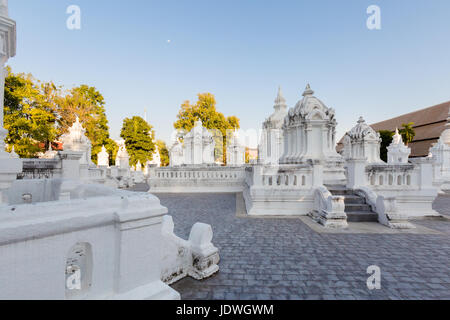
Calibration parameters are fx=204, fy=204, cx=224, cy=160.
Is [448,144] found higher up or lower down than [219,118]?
lower down

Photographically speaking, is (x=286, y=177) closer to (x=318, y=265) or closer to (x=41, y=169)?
(x=318, y=265)

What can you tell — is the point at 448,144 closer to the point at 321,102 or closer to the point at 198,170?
the point at 321,102

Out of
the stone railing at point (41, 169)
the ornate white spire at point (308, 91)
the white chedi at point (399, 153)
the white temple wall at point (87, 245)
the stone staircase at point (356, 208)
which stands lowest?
the stone staircase at point (356, 208)

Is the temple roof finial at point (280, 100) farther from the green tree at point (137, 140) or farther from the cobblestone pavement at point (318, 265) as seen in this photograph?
the green tree at point (137, 140)

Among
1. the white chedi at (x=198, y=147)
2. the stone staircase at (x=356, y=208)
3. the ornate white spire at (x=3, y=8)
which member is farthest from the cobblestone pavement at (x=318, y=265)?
the white chedi at (x=198, y=147)

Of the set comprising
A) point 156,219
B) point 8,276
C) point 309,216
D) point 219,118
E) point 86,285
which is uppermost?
point 219,118

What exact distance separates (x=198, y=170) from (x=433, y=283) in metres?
13.0

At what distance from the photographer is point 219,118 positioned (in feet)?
100.0

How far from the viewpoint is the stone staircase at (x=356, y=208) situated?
22.1 ft

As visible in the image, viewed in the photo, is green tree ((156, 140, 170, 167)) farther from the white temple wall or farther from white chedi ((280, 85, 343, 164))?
the white temple wall

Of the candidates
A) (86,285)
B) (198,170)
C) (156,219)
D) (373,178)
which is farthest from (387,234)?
(198,170)

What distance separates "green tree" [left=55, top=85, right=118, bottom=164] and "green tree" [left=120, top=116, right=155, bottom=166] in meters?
3.62

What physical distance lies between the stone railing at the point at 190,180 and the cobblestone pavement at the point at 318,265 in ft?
28.7

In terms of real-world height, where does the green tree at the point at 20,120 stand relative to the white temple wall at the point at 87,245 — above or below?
above
